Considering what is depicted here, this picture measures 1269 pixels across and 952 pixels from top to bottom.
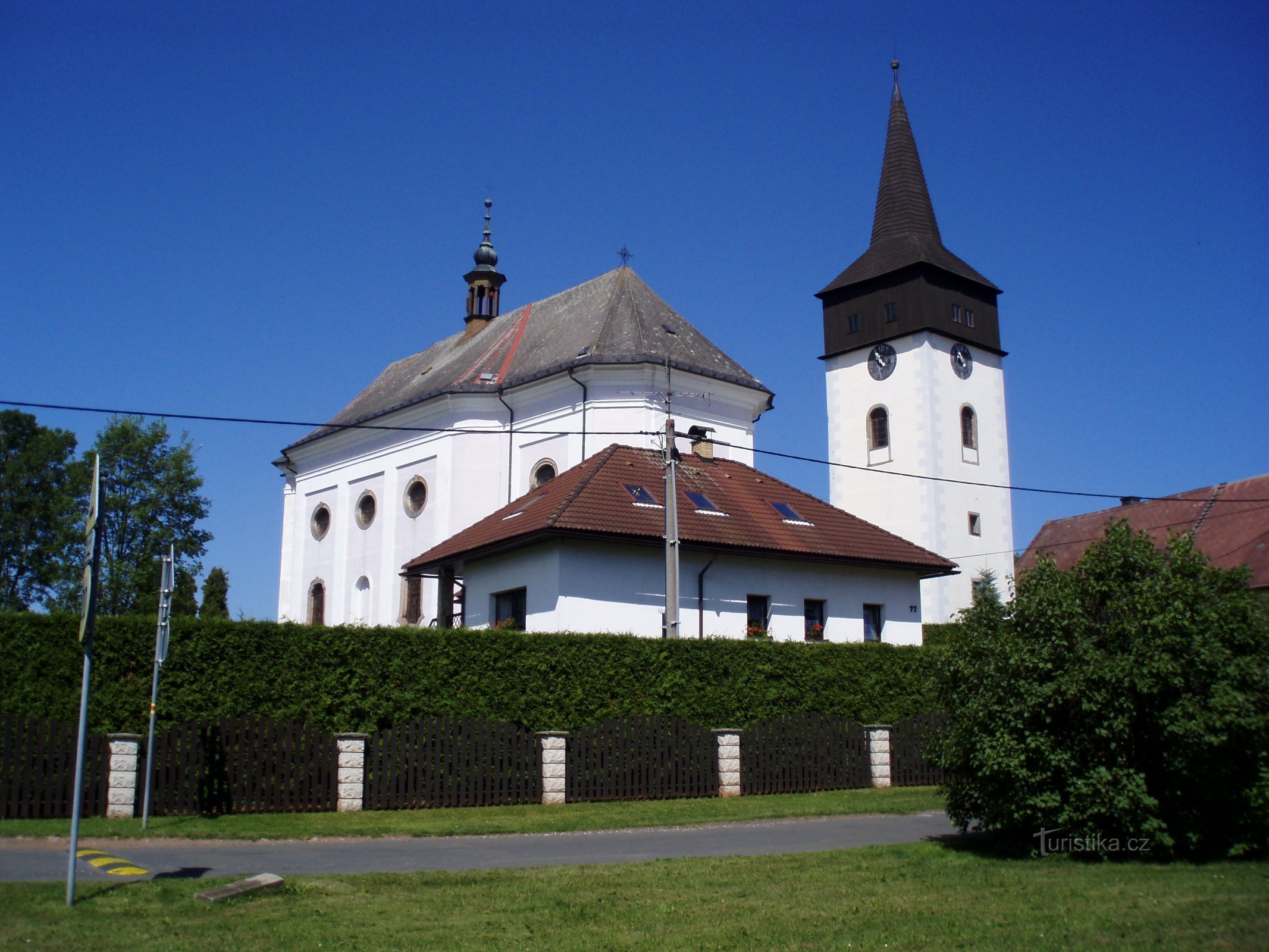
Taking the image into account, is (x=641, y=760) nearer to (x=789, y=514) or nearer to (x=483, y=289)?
(x=789, y=514)

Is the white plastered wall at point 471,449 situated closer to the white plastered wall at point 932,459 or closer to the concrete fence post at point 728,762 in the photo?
the white plastered wall at point 932,459

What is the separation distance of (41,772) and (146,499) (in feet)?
139

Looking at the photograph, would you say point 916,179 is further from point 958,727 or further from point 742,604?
point 958,727

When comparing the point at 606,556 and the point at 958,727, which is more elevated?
the point at 606,556

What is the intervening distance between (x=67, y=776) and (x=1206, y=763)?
13321mm

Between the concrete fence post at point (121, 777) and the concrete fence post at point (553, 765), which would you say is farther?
the concrete fence post at point (553, 765)

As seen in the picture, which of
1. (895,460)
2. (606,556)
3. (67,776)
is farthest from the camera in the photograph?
(895,460)

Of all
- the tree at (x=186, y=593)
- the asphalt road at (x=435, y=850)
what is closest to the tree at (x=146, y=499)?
the tree at (x=186, y=593)

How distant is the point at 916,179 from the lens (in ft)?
177

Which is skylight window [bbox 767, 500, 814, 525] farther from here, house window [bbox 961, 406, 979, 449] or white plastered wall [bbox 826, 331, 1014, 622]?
house window [bbox 961, 406, 979, 449]

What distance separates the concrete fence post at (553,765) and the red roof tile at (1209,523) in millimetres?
26980

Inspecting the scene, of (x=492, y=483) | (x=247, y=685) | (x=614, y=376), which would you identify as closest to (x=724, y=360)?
(x=614, y=376)

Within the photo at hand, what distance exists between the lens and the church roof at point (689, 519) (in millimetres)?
24328

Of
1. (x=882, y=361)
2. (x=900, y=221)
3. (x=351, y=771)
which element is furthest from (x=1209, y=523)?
(x=351, y=771)
